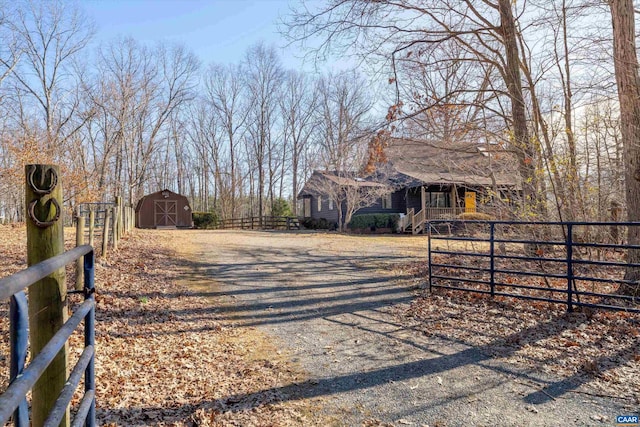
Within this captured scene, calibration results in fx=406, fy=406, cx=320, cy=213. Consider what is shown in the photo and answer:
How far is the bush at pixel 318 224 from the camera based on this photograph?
92.4 ft

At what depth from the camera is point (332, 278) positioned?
29.3 ft

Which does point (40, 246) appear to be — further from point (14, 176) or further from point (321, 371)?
point (14, 176)

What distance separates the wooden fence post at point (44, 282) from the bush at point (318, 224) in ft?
83.9

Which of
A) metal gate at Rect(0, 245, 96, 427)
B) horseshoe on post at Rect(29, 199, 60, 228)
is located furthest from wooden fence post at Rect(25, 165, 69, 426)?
metal gate at Rect(0, 245, 96, 427)

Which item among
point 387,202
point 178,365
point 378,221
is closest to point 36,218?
point 178,365

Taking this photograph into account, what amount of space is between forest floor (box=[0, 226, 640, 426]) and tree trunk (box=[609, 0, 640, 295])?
1.50 meters

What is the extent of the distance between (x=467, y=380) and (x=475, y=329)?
1.62 meters

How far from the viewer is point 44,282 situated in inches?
83.5

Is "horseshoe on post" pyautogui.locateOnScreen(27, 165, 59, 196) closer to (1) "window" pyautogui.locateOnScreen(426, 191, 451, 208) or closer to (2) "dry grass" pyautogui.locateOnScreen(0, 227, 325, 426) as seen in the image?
(2) "dry grass" pyautogui.locateOnScreen(0, 227, 325, 426)

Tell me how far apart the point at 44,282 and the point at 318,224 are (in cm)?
2698

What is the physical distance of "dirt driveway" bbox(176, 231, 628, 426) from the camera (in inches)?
134

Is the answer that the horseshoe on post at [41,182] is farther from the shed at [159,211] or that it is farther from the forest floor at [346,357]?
the shed at [159,211]

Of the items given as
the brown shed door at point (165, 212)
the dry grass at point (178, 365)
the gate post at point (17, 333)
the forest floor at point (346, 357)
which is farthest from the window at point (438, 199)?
the gate post at point (17, 333)

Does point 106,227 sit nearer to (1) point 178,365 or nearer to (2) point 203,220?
(1) point 178,365
